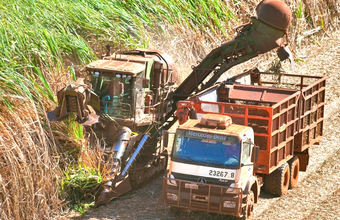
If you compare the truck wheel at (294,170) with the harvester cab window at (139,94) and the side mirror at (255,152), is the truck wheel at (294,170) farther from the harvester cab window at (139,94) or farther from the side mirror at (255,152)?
the harvester cab window at (139,94)

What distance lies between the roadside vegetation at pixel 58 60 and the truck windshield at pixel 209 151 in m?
2.75

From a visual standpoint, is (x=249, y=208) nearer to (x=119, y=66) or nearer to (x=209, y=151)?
(x=209, y=151)

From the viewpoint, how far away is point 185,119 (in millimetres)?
16828

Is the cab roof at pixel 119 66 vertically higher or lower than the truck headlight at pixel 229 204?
higher

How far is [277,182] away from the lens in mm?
17219

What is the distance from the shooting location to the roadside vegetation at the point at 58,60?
15.0 meters

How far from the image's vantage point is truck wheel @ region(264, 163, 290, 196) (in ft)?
56.5

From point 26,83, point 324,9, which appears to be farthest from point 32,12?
point 324,9

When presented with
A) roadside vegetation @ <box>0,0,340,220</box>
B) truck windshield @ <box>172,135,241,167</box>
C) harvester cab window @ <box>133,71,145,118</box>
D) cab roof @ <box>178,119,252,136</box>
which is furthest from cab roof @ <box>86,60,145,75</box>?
truck windshield @ <box>172,135,241,167</box>

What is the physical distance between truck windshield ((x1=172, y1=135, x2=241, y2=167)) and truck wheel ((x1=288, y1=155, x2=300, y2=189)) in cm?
376

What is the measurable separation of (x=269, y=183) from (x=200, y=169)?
3.22 m

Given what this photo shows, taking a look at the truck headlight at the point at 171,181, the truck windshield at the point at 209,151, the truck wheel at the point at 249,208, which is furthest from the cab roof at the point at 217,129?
the truck wheel at the point at 249,208

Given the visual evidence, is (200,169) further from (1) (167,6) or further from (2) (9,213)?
→ (1) (167,6)

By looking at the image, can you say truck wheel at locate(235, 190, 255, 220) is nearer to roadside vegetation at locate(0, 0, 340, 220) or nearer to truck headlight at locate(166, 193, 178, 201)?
truck headlight at locate(166, 193, 178, 201)
